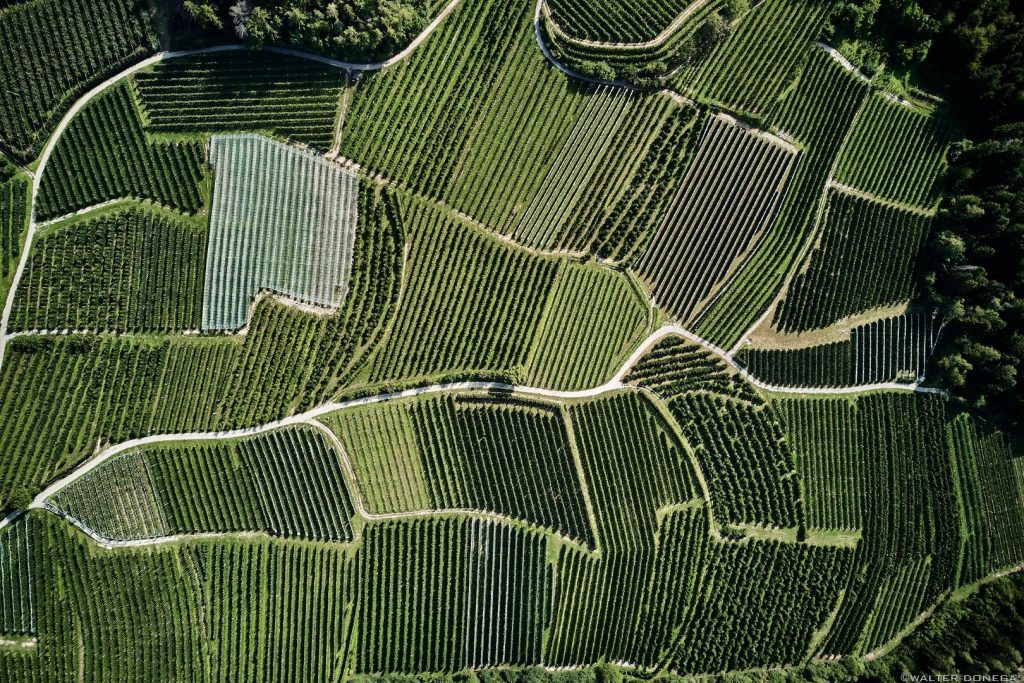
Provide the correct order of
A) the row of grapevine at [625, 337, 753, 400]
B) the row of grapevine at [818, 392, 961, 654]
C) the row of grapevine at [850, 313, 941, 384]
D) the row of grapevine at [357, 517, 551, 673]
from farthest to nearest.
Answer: the row of grapevine at [818, 392, 961, 654]
the row of grapevine at [850, 313, 941, 384]
the row of grapevine at [625, 337, 753, 400]
the row of grapevine at [357, 517, 551, 673]

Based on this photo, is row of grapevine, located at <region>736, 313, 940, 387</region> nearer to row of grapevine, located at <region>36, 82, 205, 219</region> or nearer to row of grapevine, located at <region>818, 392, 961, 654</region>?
row of grapevine, located at <region>818, 392, 961, 654</region>

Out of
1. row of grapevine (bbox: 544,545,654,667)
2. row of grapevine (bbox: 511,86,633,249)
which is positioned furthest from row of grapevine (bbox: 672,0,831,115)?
row of grapevine (bbox: 544,545,654,667)

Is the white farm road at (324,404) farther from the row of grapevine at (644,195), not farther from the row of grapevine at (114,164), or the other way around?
the row of grapevine at (644,195)

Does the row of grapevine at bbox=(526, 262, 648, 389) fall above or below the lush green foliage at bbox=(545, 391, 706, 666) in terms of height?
above

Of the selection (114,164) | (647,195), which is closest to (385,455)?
(647,195)

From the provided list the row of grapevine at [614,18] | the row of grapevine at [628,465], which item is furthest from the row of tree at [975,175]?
the row of grapevine at [628,465]

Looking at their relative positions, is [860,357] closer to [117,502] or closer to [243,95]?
[243,95]
